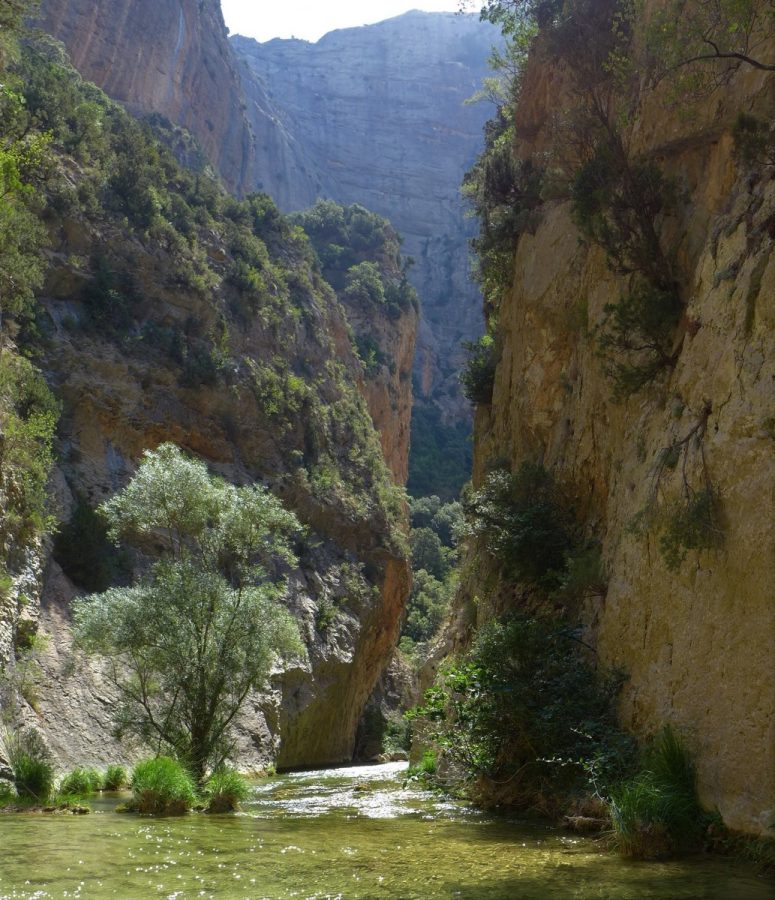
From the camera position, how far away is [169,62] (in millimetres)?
73875

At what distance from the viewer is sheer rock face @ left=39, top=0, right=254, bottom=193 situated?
65125 mm

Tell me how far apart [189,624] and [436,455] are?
239 feet

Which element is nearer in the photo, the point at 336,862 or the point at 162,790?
the point at 336,862

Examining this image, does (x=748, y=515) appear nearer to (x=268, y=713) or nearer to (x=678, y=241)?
(x=678, y=241)

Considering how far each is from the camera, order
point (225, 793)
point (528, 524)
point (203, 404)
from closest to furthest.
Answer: point (225, 793) → point (528, 524) → point (203, 404)

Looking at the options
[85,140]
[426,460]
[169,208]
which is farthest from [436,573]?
[85,140]

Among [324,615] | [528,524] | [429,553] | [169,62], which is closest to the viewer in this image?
[528,524]

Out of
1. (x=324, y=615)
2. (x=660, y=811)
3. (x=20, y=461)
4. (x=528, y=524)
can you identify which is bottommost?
(x=660, y=811)

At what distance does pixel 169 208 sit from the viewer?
40.0 metres

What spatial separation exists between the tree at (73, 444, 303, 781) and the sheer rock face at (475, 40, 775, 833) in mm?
6514

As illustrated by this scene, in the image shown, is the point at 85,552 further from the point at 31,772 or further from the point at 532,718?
the point at 532,718

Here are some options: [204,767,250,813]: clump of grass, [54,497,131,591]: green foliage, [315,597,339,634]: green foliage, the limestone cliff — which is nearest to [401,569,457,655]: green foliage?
the limestone cliff

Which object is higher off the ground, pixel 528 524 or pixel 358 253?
pixel 358 253

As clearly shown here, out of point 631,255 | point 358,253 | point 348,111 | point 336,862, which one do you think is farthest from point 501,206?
point 348,111
